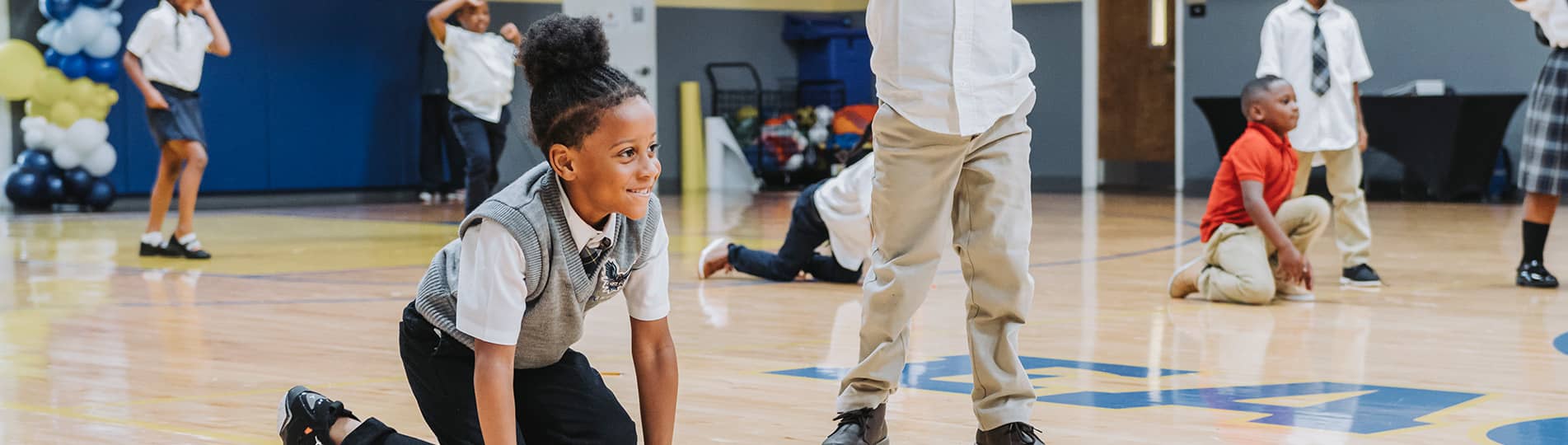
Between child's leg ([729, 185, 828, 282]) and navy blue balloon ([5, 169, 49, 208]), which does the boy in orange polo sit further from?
navy blue balloon ([5, 169, 49, 208])

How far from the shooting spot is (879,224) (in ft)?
9.60

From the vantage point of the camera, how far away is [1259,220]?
204 inches

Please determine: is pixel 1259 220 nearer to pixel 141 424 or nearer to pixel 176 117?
pixel 141 424

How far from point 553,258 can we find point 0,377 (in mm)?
2098

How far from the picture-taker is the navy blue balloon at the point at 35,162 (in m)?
10.8

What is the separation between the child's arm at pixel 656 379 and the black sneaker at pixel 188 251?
536 centimetres

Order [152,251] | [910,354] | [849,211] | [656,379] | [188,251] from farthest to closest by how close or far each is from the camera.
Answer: [152,251]
[188,251]
[849,211]
[910,354]
[656,379]

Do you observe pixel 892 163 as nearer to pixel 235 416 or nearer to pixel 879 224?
pixel 879 224

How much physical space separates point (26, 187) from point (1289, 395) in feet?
30.9

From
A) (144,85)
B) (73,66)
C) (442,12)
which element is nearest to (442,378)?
(144,85)

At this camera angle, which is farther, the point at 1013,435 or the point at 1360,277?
the point at 1360,277

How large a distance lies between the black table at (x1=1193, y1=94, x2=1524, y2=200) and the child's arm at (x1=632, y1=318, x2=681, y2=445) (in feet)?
31.5

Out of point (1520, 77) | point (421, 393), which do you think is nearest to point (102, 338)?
point (421, 393)

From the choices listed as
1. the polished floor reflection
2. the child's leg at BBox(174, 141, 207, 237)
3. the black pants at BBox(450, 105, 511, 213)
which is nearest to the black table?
the polished floor reflection
